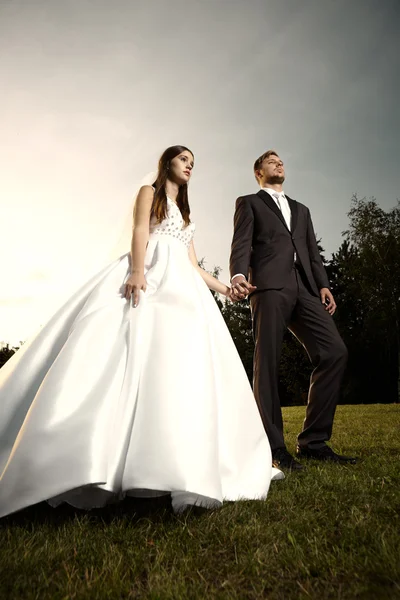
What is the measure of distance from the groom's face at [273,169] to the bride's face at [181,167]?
1.41 m

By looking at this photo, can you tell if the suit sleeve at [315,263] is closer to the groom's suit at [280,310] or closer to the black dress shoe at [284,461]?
the groom's suit at [280,310]

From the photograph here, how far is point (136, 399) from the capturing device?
2693mm

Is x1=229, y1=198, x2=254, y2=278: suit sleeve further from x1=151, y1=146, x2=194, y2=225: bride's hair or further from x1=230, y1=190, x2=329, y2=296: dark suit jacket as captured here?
x1=151, y1=146, x2=194, y2=225: bride's hair

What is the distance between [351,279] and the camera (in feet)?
86.2

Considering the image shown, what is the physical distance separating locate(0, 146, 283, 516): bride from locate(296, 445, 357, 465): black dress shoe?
1019 millimetres

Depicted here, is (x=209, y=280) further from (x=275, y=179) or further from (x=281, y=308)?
(x=275, y=179)

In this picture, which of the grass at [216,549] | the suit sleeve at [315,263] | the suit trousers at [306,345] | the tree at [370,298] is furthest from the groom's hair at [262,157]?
the tree at [370,298]

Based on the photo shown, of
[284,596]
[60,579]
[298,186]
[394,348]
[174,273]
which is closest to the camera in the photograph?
[284,596]

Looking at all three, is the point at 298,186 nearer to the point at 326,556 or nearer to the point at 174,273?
the point at 174,273

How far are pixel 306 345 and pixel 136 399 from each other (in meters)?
2.56

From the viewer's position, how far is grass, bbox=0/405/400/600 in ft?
5.59

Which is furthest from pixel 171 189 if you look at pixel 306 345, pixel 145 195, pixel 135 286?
pixel 306 345

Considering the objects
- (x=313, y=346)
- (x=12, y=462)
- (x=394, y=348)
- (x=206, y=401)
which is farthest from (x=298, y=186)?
(x=394, y=348)

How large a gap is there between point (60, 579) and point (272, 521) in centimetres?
119
